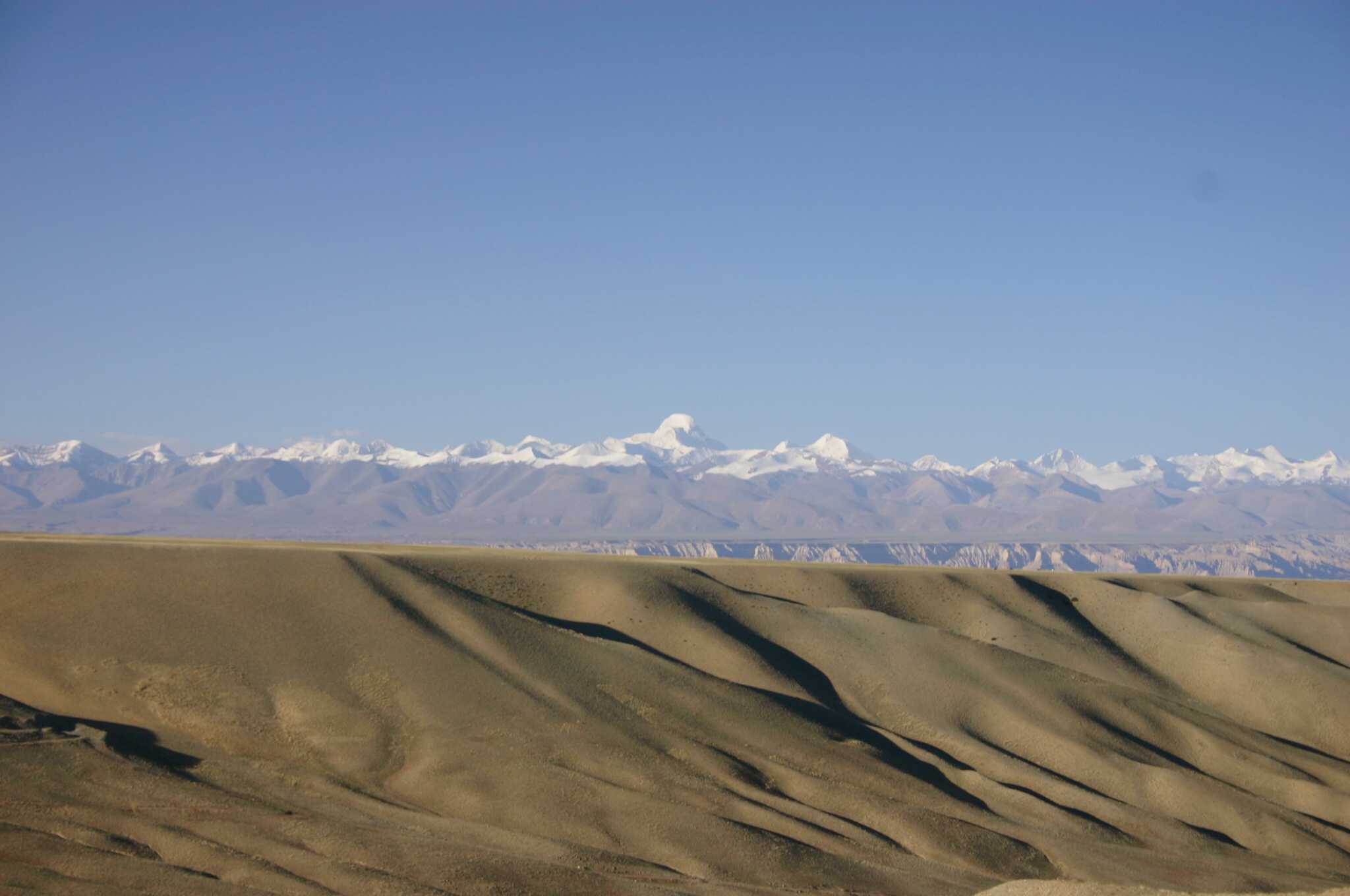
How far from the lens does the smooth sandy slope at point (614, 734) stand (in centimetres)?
4231

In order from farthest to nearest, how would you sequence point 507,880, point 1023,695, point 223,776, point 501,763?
point 1023,695
point 501,763
point 223,776
point 507,880

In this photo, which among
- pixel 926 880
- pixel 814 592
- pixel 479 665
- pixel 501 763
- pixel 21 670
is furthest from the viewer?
pixel 814 592

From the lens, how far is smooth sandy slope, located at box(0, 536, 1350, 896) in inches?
1666

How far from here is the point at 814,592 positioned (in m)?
84.0

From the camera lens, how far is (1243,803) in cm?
5912

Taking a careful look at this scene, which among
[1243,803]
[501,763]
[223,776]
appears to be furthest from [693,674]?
[1243,803]

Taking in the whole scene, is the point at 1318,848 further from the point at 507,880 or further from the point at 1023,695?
the point at 507,880

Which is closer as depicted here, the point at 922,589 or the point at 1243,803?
the point at 1243,803

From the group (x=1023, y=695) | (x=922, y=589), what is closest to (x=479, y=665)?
(x=1023, y=695)

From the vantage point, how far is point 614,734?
184 ft

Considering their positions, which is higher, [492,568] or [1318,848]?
[492,568]

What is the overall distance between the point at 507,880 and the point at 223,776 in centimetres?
1591

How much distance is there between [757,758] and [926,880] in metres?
13.0

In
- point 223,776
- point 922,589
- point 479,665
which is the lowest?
point 223,776
